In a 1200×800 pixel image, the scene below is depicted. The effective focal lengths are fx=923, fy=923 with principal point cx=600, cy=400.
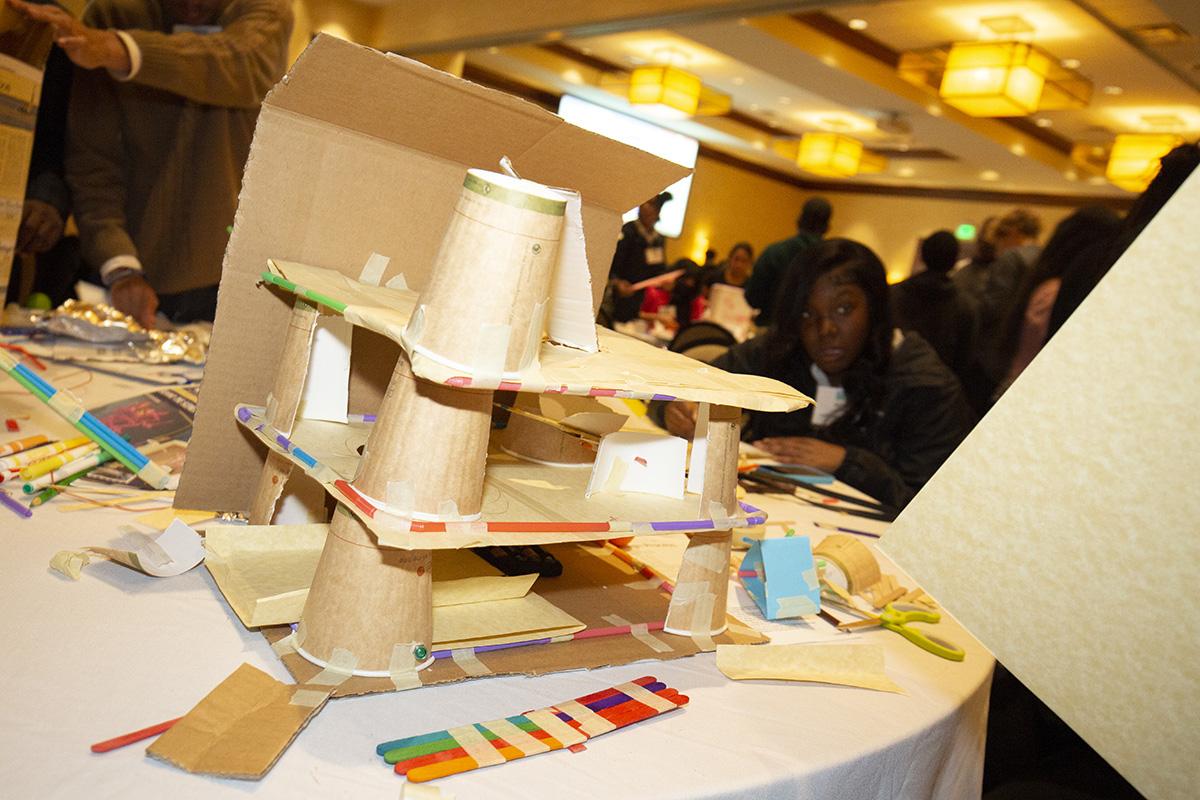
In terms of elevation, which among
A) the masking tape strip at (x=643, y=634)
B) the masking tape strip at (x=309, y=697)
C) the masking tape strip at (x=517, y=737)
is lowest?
the masking tape strip at (x=517, y=737)

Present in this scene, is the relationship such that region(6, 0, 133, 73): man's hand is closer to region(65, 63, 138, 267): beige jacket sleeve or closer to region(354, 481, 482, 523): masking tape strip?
region(65, 63, 138, 267): beige jacket sleeve

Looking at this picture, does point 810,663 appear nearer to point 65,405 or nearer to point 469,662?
point 469,662

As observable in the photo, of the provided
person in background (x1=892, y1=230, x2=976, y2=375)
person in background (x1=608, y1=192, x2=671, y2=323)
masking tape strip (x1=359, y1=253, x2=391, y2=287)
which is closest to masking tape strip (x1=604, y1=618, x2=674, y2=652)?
masking tape strip (x1=359, y1=253, x2=391, y2=287)

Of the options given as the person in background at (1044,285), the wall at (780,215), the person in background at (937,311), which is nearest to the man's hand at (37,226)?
the person in background at (1044,285)

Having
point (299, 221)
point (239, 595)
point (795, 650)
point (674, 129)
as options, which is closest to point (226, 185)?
point (299, 221)

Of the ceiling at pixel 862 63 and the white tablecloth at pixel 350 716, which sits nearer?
the white tablecloth at pixel 350 716

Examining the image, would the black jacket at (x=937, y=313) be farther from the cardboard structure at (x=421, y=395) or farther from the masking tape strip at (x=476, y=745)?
the masking tape strip at (x=476, y=745)

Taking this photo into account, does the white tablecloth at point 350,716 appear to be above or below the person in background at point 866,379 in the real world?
below

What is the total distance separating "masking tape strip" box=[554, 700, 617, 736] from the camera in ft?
2.22

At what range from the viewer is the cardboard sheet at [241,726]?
21.4 inches

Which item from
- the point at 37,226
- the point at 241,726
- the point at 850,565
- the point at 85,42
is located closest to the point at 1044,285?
the point at 850,565

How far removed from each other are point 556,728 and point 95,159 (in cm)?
197

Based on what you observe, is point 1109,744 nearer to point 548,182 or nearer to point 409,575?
point 409,575

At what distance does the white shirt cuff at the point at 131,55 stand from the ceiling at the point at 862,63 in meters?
3.44
